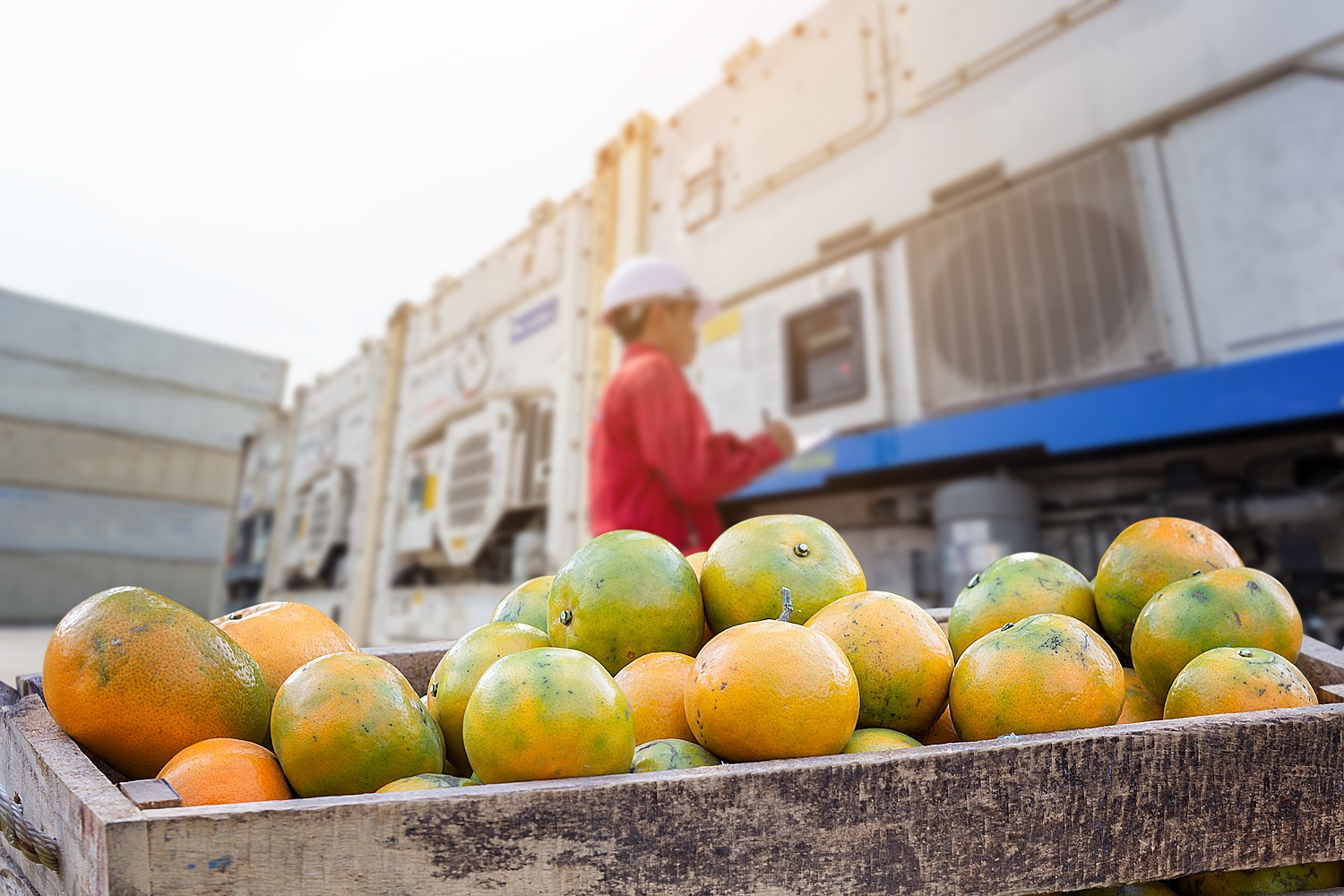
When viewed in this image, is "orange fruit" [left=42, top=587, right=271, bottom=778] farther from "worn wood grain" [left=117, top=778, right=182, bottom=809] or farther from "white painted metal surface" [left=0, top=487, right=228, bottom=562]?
"white painted metal surface" [left=0, top=487, right=228, bottom=562]

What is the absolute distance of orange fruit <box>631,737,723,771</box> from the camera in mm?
740

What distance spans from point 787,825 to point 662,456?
2.10m

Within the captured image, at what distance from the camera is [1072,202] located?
3018 mm

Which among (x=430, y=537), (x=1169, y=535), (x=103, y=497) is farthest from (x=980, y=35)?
(x=103, y=497)

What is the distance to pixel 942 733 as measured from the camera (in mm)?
926

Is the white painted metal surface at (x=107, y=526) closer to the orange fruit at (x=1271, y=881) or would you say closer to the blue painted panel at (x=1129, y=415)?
the blue painted panel at (x=1129, y=415)

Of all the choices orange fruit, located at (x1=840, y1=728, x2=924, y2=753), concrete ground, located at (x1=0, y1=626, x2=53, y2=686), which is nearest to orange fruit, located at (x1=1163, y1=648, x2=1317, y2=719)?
orange fruit, located at (x1=840, y1=728, x2=924, y2=753)

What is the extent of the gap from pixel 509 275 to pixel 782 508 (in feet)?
12.1

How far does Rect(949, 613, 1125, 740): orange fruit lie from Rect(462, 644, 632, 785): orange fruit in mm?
367

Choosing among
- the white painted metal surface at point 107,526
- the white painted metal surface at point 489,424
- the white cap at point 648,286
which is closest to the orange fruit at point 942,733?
the white cap at point 648,286

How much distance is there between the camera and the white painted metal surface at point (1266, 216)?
2441 mm

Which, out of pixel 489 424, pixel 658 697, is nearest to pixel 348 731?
pixel 658 697

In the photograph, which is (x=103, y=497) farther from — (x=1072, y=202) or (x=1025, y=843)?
(x=1025, y=843)

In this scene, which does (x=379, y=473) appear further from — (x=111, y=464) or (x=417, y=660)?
(x=417, y=660)
